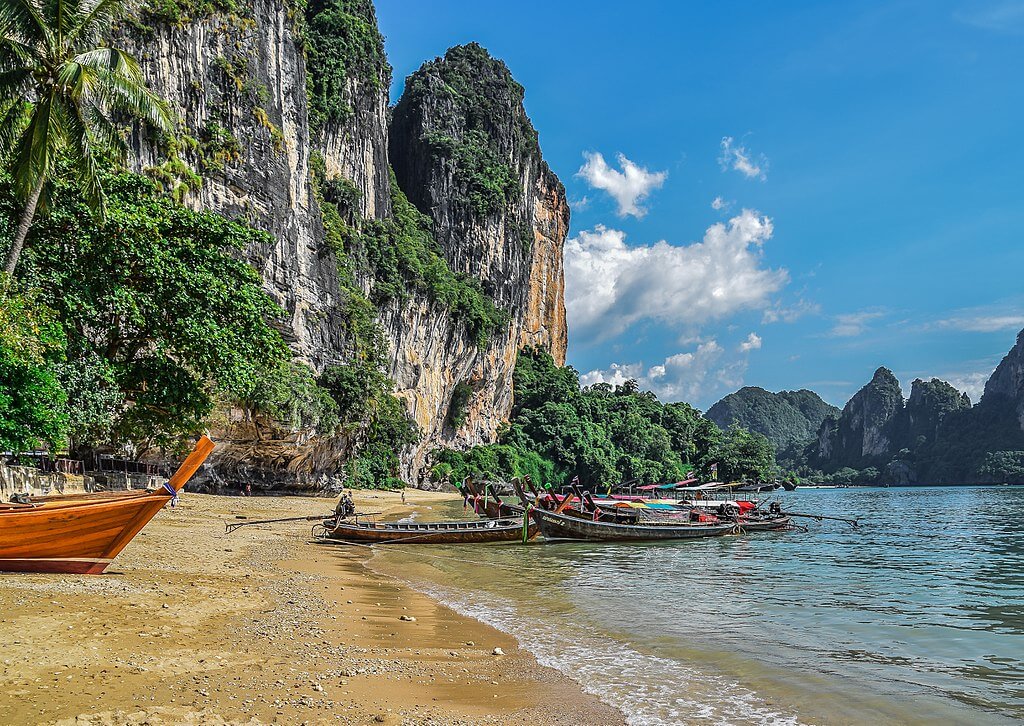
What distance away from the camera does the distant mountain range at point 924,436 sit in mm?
130500

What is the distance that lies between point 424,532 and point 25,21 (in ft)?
51.7

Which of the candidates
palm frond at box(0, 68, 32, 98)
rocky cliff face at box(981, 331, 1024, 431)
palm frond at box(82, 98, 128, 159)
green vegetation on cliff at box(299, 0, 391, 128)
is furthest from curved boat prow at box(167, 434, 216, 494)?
rocky cliff face at box(981, 331, 1024, 431)

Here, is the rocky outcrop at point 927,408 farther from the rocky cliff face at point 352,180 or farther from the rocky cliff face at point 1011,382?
the rocky cliff face at point 352,180

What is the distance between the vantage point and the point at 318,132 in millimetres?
51344

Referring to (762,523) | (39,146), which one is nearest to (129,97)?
(39,146)

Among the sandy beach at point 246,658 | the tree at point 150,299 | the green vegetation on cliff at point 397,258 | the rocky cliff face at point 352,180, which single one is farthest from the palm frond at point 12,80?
the green vegetation on cliff at point 397,258

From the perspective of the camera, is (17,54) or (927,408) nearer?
(17,54)

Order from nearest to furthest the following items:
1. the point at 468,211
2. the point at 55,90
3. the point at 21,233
Answer: 1. the point at 21,233
2. the point at 55,90
3. the point at 468,211

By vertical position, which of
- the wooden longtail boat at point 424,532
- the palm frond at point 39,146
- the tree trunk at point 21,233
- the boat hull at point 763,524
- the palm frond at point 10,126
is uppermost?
the palm frond at point 10,126

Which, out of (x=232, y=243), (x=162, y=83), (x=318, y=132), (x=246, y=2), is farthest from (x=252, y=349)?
(x=318, y=132)

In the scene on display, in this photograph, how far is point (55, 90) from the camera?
43.2 feet

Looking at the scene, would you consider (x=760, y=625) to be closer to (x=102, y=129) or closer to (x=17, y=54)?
(x=102, y=129)

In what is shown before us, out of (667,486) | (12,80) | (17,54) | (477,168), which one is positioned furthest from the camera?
(477,168)

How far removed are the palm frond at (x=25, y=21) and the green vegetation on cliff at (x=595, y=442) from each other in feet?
160
